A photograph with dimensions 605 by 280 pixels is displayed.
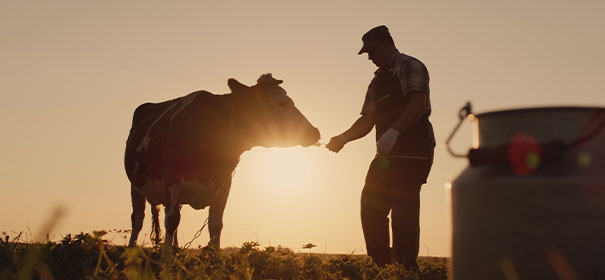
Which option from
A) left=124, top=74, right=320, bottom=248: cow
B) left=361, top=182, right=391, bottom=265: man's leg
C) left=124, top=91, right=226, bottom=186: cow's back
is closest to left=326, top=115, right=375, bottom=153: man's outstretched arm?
left=124, top=74, right=320, bottom=248: cow

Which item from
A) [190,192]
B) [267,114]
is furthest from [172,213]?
[267,114]

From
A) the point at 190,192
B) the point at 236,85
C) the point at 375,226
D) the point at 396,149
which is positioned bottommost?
the point at 375,226

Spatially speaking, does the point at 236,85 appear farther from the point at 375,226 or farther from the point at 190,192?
the point at 375,226

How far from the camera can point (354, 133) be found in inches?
291

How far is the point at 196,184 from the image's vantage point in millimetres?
7934

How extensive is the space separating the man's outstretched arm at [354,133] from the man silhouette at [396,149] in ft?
0.08

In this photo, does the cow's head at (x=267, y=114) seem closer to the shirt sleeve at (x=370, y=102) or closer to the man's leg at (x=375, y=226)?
the shirt sleeve at (x=370, y=102)

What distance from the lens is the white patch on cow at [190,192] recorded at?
308 inches

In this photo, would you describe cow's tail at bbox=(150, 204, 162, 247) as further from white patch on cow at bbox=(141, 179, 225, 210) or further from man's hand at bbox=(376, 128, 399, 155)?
man's hand at bbox=(376, 128, 399, 155)

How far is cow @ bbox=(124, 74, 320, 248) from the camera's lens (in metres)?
7.92

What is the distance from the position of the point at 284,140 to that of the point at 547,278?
17.8 ft

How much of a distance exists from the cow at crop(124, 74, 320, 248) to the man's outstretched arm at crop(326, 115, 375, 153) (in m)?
0.42

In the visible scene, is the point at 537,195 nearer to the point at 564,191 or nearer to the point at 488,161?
the point at 564,191

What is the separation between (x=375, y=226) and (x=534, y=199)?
419 cm
